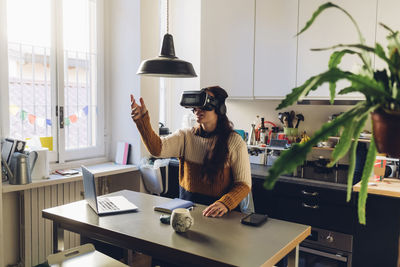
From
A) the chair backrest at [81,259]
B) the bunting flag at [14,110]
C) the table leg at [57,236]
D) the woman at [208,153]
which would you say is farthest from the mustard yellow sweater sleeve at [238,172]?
the bunting flag at [14,110]

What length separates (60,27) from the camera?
3.20 m

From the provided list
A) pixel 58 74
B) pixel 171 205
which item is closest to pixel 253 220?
pixel 171 205

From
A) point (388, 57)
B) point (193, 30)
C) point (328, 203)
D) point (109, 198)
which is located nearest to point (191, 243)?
point (109, 198)

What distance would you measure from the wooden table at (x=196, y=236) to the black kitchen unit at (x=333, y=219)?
3.25 ft

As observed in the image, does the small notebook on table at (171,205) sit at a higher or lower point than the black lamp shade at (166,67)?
lower

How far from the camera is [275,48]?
327 cm

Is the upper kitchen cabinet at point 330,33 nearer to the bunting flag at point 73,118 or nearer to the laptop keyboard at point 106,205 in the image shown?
the laptop keyboard at point 106,205

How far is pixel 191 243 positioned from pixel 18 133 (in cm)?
201

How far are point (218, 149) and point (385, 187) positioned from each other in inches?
49.6

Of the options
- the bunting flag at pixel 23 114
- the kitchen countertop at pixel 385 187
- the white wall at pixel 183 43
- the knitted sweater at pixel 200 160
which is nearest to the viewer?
the knitted sweater at pixel 200 160

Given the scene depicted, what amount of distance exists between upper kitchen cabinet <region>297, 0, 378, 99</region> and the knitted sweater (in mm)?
1167

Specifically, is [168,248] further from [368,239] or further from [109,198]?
[368,239]

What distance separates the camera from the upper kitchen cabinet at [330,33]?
2.84 m

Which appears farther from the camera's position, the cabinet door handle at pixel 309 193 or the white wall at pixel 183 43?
the white wall at pixel 183 43
